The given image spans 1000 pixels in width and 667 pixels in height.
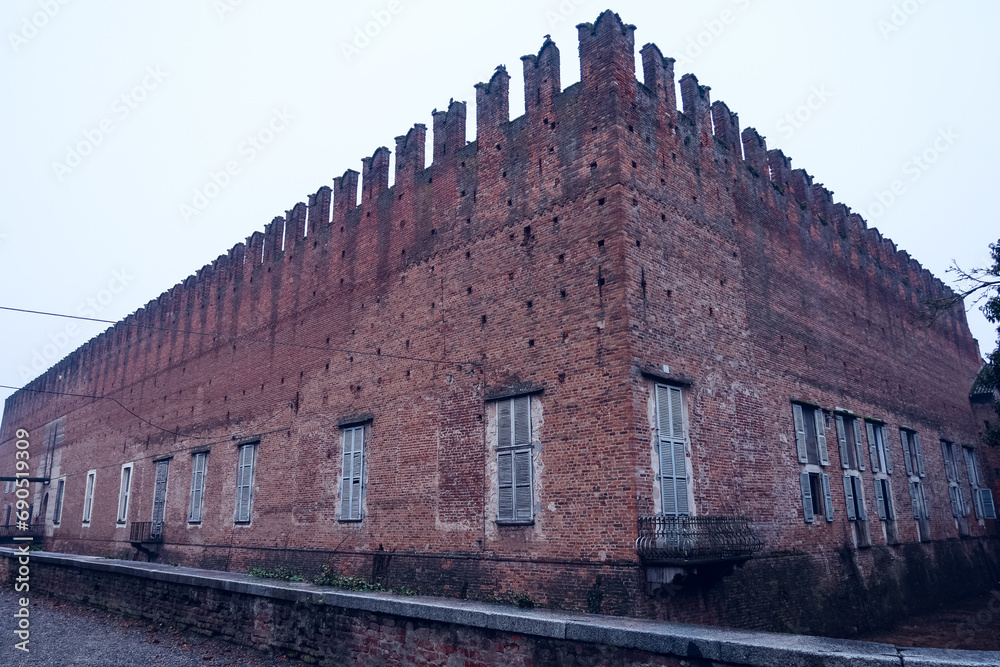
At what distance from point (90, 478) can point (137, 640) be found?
17.8 m

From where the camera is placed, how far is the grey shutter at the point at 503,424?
11.2m

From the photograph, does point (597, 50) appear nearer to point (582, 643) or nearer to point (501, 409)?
point (501, 409)

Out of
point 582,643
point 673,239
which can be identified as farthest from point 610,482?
point 673,239

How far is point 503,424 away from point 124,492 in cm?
1712

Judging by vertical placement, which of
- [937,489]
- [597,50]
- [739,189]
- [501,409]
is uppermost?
[597,50]

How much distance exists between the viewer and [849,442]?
48.0ft

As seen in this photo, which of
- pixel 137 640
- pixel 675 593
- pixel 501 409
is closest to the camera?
pixel 675 593

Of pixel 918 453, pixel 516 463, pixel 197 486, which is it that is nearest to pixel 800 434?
pixel 516 463

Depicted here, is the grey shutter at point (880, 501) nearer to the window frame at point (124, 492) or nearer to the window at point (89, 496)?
the window frame at point (124, 492)

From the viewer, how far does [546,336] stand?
1105 cm

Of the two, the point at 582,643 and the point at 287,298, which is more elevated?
the point at 287,298

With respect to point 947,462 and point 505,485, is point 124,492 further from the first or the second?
point 947,462

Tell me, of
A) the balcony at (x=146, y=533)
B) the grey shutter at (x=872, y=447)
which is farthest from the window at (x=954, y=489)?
the balcony at (x=146, y=533)

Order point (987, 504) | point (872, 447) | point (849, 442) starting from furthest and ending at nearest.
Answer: point (987, 504) < point (872, 447) < point (849, 442)
